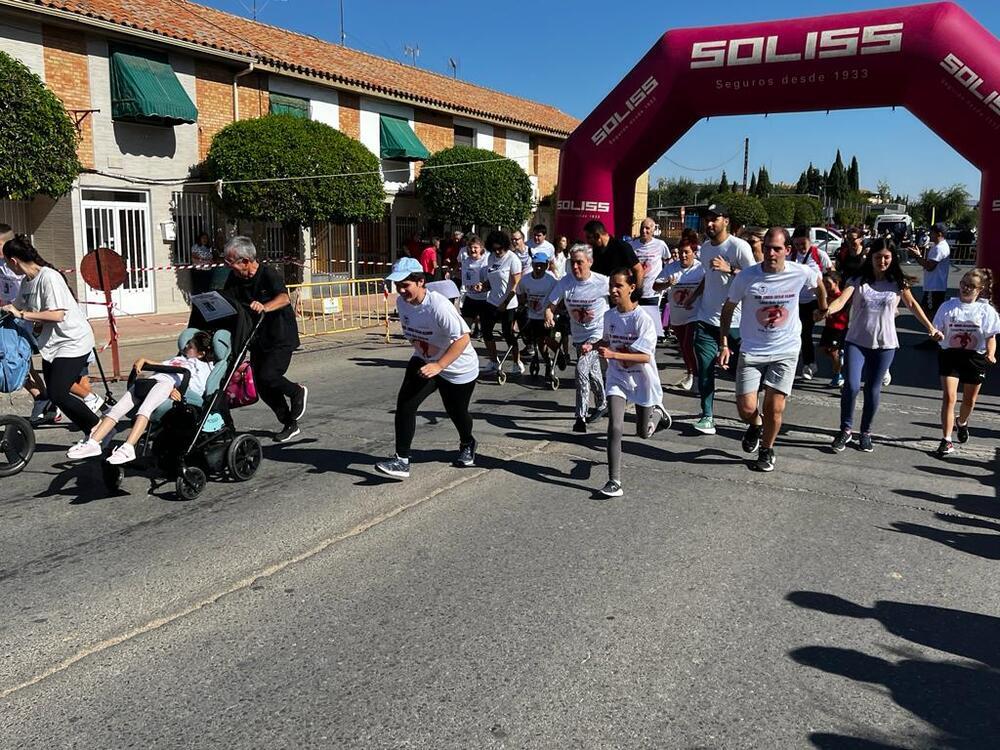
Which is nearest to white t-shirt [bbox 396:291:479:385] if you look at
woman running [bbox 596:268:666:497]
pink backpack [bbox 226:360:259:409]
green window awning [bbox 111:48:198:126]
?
woman running [bbox 596:268:666:497]

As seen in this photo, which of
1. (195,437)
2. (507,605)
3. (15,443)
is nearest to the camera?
(507,605)

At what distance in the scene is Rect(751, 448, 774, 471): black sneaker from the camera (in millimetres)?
6324

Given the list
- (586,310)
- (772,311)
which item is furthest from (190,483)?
(772,311)

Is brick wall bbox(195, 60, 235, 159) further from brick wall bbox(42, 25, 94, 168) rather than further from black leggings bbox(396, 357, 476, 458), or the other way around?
black leggings bbox(396, 357, 476, 458)

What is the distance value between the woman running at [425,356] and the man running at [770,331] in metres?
2.08

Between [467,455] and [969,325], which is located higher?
[969,325]

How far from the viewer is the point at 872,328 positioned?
6766mm

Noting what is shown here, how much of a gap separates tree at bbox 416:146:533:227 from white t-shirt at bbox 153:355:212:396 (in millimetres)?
19275

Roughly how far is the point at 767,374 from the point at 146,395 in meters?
4.39

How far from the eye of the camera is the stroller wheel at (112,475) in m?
5.28

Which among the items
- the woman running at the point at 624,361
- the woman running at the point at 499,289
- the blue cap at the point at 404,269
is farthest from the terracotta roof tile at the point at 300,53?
the woman running at the point at 624,361

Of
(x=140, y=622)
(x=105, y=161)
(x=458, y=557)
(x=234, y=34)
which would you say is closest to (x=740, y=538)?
(x=458, y=557)

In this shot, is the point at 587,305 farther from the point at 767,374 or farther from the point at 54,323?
the point at 54,323

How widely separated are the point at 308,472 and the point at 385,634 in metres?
2.69
